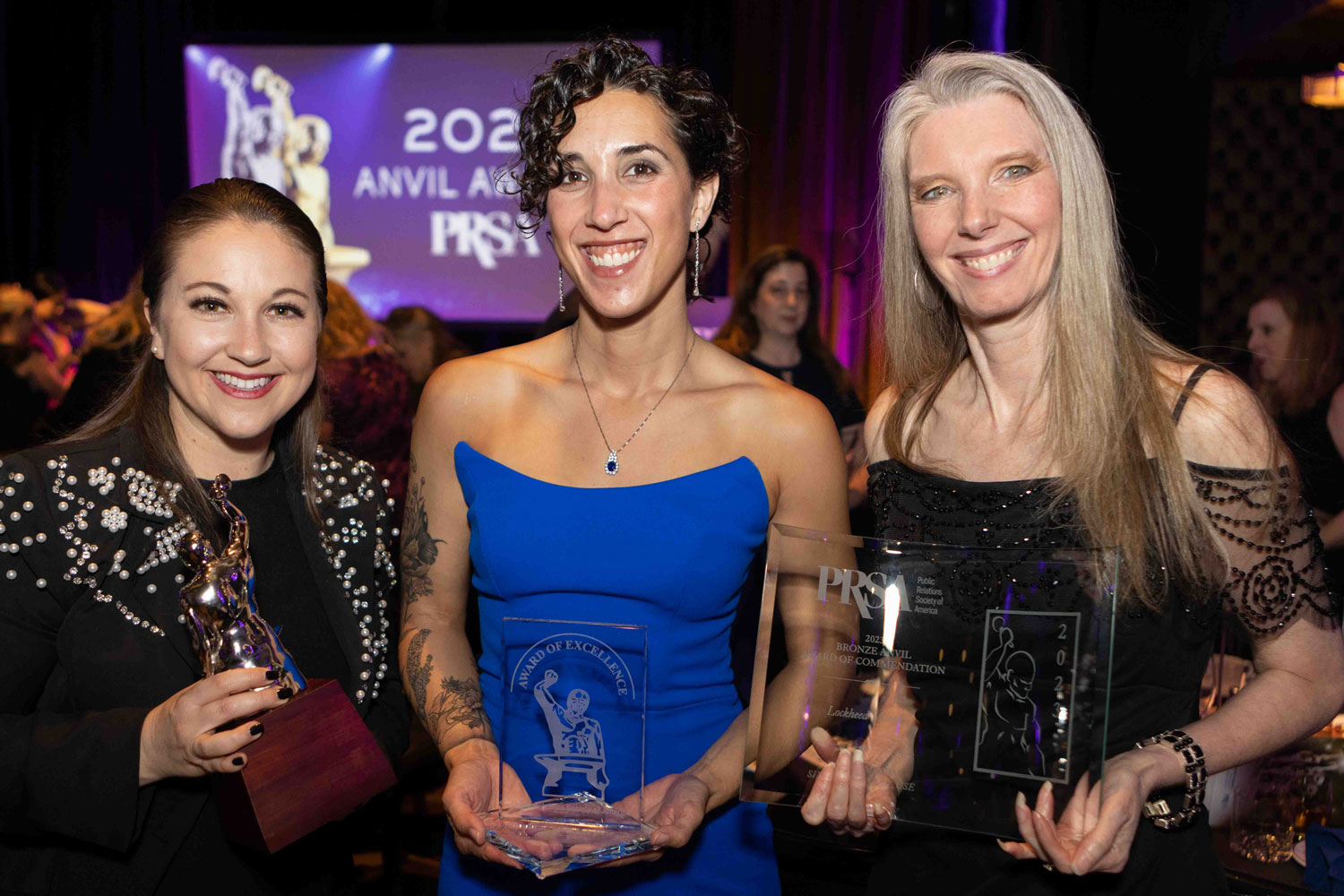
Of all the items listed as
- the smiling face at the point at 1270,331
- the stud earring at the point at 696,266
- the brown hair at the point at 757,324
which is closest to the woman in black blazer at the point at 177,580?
the stud earring at the point at 696,266

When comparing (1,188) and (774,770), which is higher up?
(1,188)

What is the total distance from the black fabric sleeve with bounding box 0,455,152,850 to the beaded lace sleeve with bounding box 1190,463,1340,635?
1498mm

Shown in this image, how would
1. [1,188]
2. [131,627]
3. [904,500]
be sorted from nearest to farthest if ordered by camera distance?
[131,627] < [904,500] < [1,188]

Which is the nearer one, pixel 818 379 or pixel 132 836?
pixel 132 836

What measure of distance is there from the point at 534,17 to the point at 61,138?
364 centimetres

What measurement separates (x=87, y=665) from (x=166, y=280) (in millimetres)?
600

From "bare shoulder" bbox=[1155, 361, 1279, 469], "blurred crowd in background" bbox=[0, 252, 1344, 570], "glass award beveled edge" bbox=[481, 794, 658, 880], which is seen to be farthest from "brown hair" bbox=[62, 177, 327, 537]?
"blurred crowd in background" bbox=[0, 252, 1344, 570]

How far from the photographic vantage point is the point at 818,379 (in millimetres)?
5051

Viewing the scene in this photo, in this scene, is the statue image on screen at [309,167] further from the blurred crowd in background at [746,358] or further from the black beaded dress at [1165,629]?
the black beaded dress at [1165,629]

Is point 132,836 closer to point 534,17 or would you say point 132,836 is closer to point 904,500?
point 904,500

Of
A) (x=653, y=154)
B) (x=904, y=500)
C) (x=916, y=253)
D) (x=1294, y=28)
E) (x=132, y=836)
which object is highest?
(x=1294, y=28)

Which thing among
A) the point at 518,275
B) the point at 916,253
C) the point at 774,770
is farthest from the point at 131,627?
the point at 518,275

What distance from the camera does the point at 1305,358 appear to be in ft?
14.2

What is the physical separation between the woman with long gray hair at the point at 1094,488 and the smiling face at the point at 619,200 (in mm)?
416
